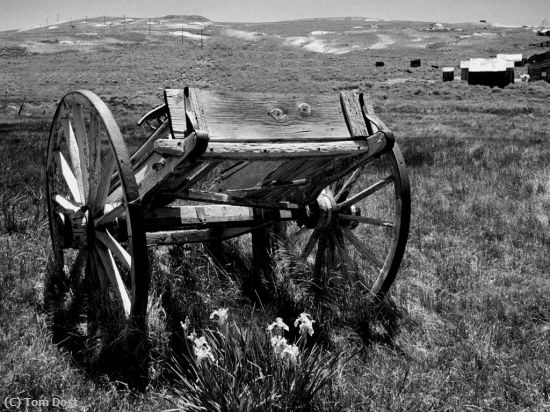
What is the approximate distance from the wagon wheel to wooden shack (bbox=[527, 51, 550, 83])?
57516mm

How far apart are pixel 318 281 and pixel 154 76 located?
59716mm

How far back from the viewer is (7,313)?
3645 mm

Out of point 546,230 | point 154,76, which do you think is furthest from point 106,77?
point 546,230

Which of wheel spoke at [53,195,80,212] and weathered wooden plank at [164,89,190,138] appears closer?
weathered wooden plank at [164,89,190,138]

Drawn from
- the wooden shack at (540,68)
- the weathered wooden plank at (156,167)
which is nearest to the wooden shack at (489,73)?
the wooden shack at (540,68)

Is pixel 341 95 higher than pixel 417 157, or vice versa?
pixel 341 95

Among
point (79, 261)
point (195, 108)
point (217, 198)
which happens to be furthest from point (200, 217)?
point (195, 108)

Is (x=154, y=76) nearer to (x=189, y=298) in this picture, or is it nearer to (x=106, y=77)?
(x=106, y=77)

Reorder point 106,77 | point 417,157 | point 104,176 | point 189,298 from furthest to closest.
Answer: point 106,77, point 417,157, point 189,298, point 104,176

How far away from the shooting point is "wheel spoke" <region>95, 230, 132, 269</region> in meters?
3.27

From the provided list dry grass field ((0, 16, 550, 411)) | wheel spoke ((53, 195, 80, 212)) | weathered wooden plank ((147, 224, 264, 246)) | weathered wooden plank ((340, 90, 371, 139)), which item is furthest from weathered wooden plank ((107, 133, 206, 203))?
weathered wooden plank ((340, 90, 371, 139))

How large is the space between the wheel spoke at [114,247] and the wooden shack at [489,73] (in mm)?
52120

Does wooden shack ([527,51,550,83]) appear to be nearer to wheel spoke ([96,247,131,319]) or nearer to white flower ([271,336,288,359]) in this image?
wheel spoke ([96,247,131,319])

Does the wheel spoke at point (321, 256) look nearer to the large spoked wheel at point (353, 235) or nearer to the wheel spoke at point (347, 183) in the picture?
the large spoked wheel at point (353, 235)
